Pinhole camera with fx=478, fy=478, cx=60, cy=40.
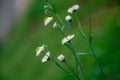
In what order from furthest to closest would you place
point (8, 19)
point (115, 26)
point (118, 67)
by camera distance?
point (8, 19) → point (115, 26) → point (118, 67)

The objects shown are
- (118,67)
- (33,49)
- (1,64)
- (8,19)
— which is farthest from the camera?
(8,19)

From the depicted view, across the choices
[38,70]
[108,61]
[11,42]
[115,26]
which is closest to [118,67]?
[108,61]

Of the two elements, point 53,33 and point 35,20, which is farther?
point 35,20

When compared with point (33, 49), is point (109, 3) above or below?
above

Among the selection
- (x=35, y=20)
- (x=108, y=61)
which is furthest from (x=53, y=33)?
(x=108, y=61)

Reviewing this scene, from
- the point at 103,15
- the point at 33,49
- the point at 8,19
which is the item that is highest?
the point at 103,15

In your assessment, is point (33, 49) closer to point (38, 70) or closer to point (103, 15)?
point (38, 70)
